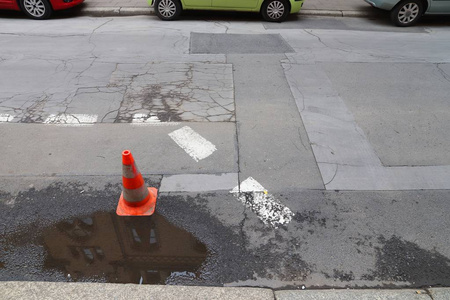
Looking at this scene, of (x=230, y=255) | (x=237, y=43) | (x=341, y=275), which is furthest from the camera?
(x=237, y=43)

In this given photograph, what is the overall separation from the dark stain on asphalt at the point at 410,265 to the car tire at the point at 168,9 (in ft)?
28.5

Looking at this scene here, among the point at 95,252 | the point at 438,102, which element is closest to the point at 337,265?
the point at 95,252

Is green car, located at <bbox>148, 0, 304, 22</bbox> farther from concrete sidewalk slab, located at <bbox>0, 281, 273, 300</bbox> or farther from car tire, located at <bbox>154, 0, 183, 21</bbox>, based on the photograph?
concrete sidewalk slab, located at <bbox>0, 281, 273, 300</bbox>

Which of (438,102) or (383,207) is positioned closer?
(383,207)

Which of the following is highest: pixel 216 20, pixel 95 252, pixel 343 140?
pixel 216 20

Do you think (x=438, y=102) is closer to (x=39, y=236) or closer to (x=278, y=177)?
(x=278, y=177)

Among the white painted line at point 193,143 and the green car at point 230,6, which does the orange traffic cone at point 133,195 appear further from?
the green car at point 230,6

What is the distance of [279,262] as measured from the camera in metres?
2.88

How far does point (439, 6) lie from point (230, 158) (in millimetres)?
9288

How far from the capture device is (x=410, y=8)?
934cm

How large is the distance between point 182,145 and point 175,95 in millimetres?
1598

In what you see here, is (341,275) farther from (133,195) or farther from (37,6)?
(37,6)

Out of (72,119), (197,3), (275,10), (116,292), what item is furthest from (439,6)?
(116,292)

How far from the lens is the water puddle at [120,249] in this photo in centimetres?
276
